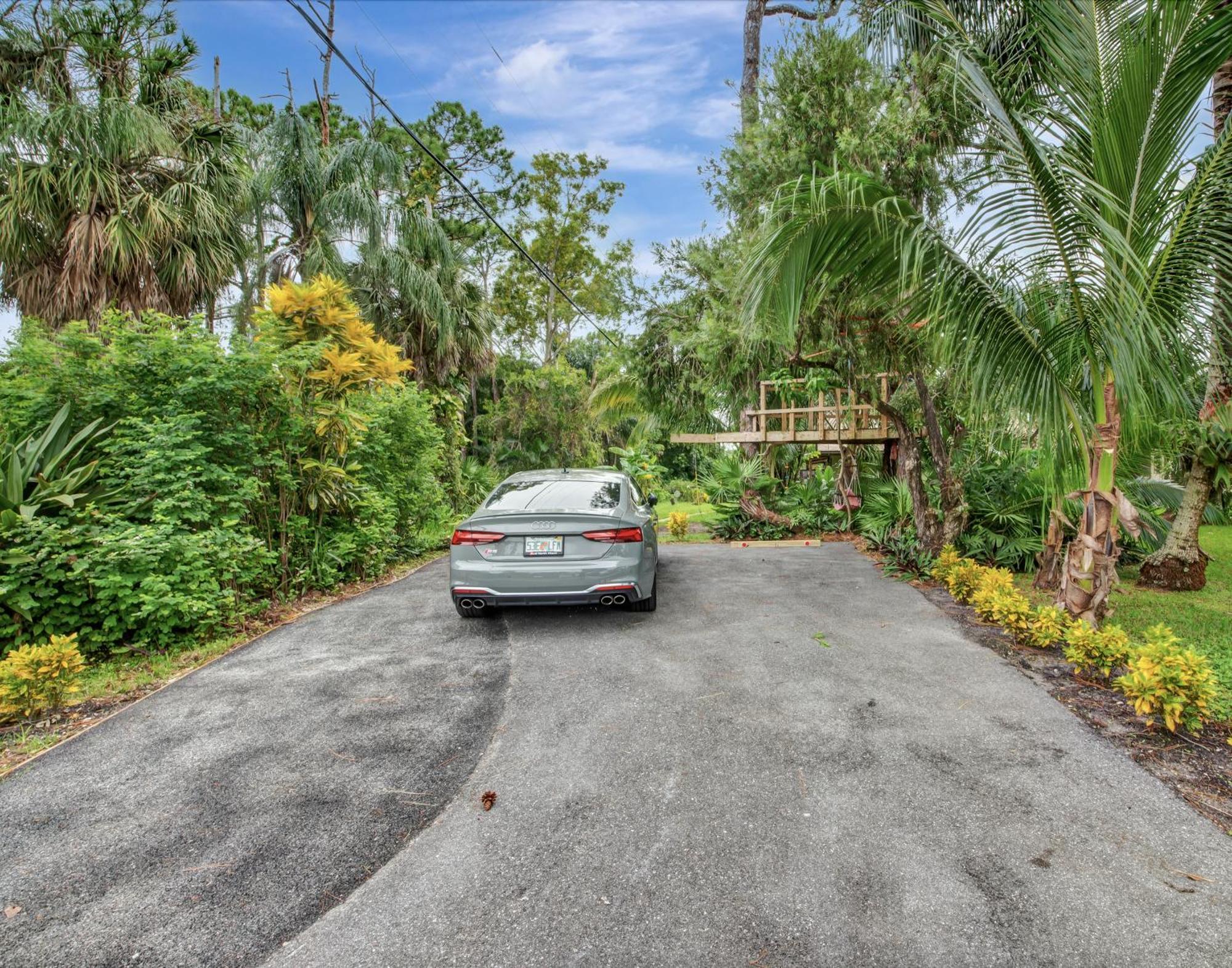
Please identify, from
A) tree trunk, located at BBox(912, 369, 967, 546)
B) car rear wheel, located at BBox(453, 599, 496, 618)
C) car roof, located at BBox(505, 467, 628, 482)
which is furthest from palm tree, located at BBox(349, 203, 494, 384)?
tree trunk, located at BBox(912, 369, 967, 546)

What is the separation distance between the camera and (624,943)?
209 centimetres

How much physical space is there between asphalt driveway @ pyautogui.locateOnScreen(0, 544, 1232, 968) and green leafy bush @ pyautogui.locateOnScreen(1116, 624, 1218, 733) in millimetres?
396

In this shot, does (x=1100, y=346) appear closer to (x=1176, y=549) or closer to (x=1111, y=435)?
(x=1111, y=435)

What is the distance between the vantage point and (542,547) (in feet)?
18.2

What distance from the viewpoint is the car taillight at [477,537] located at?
18.3 feet

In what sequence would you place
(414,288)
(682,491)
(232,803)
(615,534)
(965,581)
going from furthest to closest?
(682,491), (414,288), (965,581), (615,534), (232,803)

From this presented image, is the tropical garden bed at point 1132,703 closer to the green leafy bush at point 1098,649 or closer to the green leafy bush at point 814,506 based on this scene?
the green leafy bush at point 1098,649

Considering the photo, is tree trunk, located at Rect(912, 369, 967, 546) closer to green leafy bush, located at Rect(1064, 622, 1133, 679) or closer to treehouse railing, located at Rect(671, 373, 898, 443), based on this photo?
treehouse railing, located at Rect(671, 373, 898, 443)

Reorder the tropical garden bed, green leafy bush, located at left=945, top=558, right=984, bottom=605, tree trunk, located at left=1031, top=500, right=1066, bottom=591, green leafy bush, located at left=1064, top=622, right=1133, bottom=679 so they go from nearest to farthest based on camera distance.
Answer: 1. the tropical garden bed
2. green leafy bush, located at left=1064, top=622, right=1133, bottom=679
3. green leafy bush, located at left=945, top=558, right=984, bottom=605
4. tree trunk, located at left=1031, top=500, right=1066, bottom=591

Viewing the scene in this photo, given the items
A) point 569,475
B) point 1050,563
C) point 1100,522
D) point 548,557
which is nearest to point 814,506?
point 1050,563

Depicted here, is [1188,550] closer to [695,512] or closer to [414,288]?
[695,512]

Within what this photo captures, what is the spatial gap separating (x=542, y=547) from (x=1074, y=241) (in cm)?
481

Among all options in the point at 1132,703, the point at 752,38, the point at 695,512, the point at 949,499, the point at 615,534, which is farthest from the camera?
the point at 695,512

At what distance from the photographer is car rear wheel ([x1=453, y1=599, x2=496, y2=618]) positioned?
578cm
